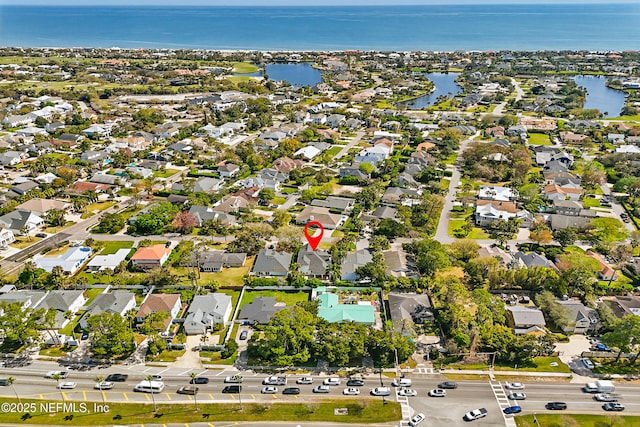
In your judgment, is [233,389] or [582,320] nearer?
[233,389]

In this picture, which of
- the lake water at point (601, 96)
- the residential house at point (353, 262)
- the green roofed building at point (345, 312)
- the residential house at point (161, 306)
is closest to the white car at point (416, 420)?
the green roofed building at point (345, 312)

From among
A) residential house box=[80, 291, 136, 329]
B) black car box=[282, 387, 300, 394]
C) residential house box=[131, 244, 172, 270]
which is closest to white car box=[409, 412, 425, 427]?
black car box=[282, 387, 300, 394]

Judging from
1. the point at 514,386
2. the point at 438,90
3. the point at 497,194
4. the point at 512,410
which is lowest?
the point at 512,410

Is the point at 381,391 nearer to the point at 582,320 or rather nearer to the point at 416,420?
the point at 416,420

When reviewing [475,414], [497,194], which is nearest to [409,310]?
[475,414]

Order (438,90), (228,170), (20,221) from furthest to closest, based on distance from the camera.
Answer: (438,90) → (228,170) → (20,221)
